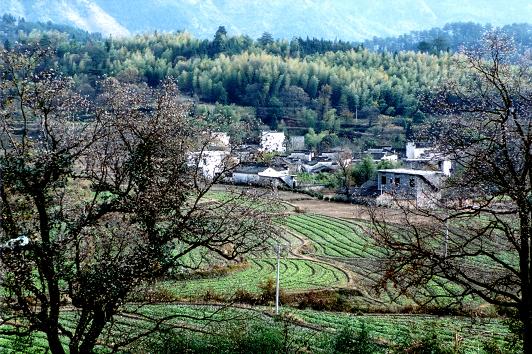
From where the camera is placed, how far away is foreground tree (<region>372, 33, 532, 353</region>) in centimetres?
959

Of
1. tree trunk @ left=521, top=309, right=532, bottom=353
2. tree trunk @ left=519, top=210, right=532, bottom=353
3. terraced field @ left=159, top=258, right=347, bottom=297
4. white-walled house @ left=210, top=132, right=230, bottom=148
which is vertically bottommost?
terraced field @ left=159, top=258, right=347, bottom=297

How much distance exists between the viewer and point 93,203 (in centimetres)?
1130

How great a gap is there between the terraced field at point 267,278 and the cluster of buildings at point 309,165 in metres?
5.25

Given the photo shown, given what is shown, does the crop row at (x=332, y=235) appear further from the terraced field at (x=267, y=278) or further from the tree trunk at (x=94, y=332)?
the tree trunk at (x=94, y=332)

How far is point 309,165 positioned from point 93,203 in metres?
73.9

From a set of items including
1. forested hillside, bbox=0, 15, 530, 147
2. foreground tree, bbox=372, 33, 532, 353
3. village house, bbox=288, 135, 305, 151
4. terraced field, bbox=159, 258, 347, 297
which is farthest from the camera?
forested hillside, bbox=0, 15, 530, 147

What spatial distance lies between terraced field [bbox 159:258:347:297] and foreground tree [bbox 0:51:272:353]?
14906 millimetres

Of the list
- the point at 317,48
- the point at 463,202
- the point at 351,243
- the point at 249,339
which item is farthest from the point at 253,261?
the point at 317,48

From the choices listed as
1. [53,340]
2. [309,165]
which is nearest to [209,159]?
[53,340]

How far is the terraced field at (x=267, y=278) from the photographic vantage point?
2872cm

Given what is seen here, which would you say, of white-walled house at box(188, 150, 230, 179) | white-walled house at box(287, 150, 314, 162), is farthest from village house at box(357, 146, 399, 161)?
white-walled house at box(188, 150, 230, 179)

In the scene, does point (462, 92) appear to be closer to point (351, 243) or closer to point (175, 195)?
point (175, 195)

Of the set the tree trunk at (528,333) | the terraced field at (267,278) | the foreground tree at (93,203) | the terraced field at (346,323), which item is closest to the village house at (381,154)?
the terraced field at (267,278)

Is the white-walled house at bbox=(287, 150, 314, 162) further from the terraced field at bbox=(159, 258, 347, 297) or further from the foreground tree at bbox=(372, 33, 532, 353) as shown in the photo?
the foreground tree at bbox=(372, 33, 532, 353)
